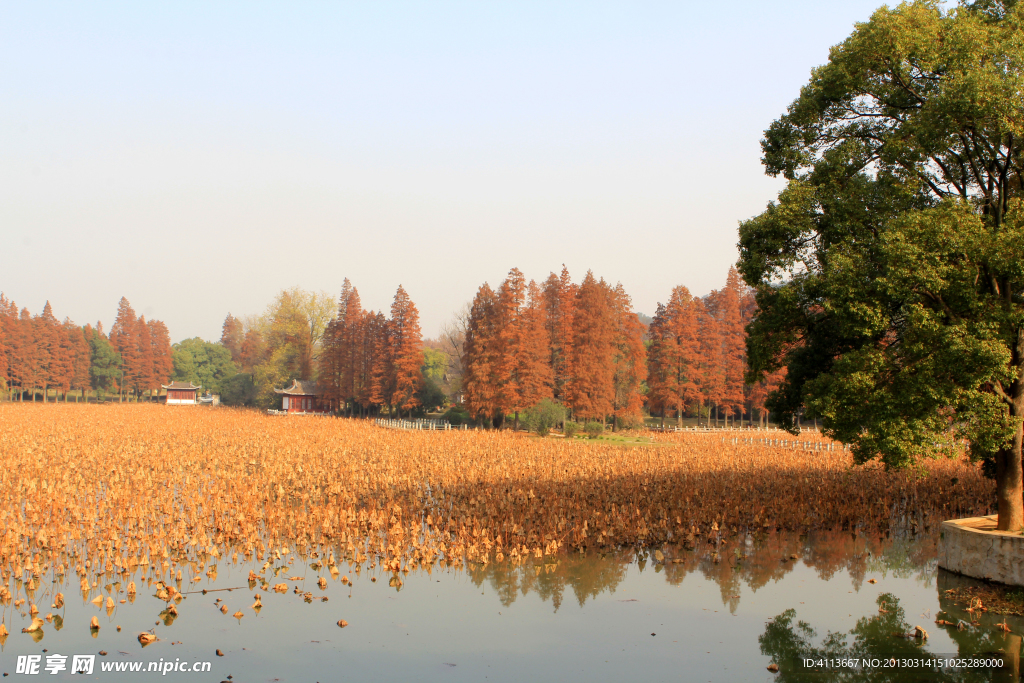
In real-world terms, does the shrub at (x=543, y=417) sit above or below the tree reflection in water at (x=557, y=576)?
above

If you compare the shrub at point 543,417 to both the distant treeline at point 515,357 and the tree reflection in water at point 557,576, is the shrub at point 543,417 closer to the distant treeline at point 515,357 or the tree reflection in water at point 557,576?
the distant treeline at point 515,357

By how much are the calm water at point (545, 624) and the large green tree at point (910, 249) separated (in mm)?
3099

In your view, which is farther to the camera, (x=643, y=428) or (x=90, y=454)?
(x=643, y=428)

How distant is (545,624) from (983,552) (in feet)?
29.2

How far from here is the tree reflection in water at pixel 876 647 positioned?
32.6ft

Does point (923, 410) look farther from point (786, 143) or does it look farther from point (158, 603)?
point (158, 603)

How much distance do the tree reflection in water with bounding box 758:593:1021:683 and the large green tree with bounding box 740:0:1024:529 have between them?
298cm

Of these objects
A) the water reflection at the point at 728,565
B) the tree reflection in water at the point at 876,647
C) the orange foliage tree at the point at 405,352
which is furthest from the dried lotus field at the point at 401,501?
the orange foliage tree at the point at 405,352

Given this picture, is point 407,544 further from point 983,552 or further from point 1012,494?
point 1012,494

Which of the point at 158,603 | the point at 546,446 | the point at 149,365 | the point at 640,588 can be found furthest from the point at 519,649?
the point at 149,365

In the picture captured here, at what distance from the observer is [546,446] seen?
37.5 m

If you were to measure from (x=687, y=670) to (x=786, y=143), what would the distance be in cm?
1373

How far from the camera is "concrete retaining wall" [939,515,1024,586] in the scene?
13414mm

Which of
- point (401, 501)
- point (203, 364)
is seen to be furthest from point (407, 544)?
point (203, 364)
